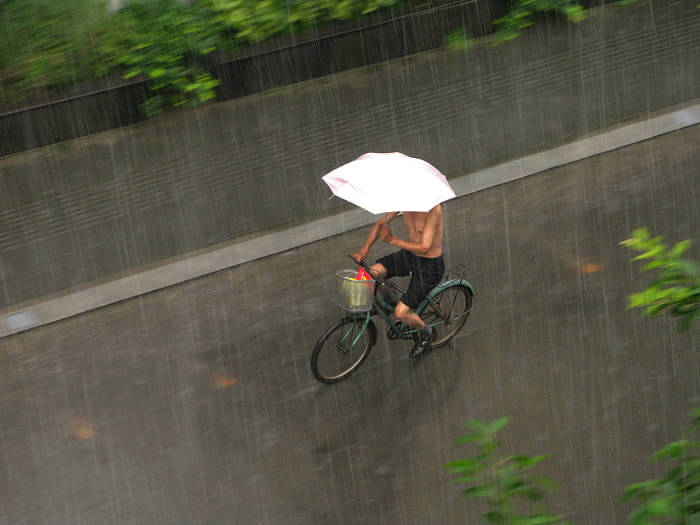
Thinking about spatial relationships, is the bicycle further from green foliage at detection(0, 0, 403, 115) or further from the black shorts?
green foliage at detection(0, 0, 403, 115)

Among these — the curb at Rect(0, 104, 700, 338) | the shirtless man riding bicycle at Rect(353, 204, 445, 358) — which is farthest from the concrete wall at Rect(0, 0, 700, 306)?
the shirtless man riding bicycle at Rect(353, 204, 445, 358)

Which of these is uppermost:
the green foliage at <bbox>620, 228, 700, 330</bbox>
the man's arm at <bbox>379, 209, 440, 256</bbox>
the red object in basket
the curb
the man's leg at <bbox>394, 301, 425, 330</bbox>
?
the green foliage at <bbox>620, 228, 700, 330</bbox>

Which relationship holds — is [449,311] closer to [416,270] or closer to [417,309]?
[417,309]

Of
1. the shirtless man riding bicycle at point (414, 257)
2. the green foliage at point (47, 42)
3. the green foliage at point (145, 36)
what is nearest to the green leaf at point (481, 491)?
the shirtless man riding bicycle at point (414, 257)

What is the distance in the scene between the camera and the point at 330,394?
791cm

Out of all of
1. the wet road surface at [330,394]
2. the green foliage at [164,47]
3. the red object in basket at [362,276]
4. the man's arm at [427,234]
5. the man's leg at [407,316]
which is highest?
the green foliage at [164,47]

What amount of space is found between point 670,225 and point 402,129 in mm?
3198

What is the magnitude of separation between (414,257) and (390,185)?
2.99 feet

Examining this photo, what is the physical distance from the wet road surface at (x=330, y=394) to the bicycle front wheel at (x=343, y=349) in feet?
0.45

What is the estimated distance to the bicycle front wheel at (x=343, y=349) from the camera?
7703 mm

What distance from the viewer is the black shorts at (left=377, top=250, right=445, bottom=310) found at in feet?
24.6

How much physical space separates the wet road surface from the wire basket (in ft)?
3.16

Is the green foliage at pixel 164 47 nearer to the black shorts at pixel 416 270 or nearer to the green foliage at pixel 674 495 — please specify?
the black shorts at pixel 416 270

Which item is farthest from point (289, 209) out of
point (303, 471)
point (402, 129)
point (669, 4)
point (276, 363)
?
point (669, 4)
